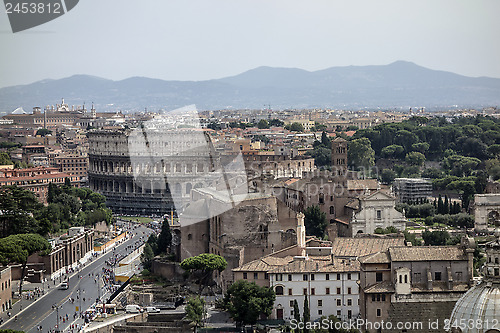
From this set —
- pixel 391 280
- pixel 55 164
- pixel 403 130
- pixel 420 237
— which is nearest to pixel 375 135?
pixel 403 130

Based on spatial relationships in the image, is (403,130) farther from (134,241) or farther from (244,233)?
(244,233)

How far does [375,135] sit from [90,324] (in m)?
68.9

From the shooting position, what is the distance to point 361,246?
40.0 metres

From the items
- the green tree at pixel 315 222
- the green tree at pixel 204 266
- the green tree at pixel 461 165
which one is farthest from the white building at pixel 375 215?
the green tree at pixel 461 165

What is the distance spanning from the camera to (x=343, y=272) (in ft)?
121

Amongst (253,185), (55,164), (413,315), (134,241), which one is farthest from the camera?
(55,164)

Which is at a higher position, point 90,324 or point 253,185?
point 253,185

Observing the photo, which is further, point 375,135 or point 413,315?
point 375,135

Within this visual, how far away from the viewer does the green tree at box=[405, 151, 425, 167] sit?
92938 mm

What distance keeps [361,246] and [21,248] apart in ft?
53.9

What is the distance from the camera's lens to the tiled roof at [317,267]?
122ft

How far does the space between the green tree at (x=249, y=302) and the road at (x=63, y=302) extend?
7406mm

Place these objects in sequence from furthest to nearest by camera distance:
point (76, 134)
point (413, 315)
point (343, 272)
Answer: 1. point (76, 134)
2. point (343, 272)
3. point (413, 315)

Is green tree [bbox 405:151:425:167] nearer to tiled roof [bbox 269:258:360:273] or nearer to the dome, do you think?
tiled roof [bbox 269:258:360:273]
